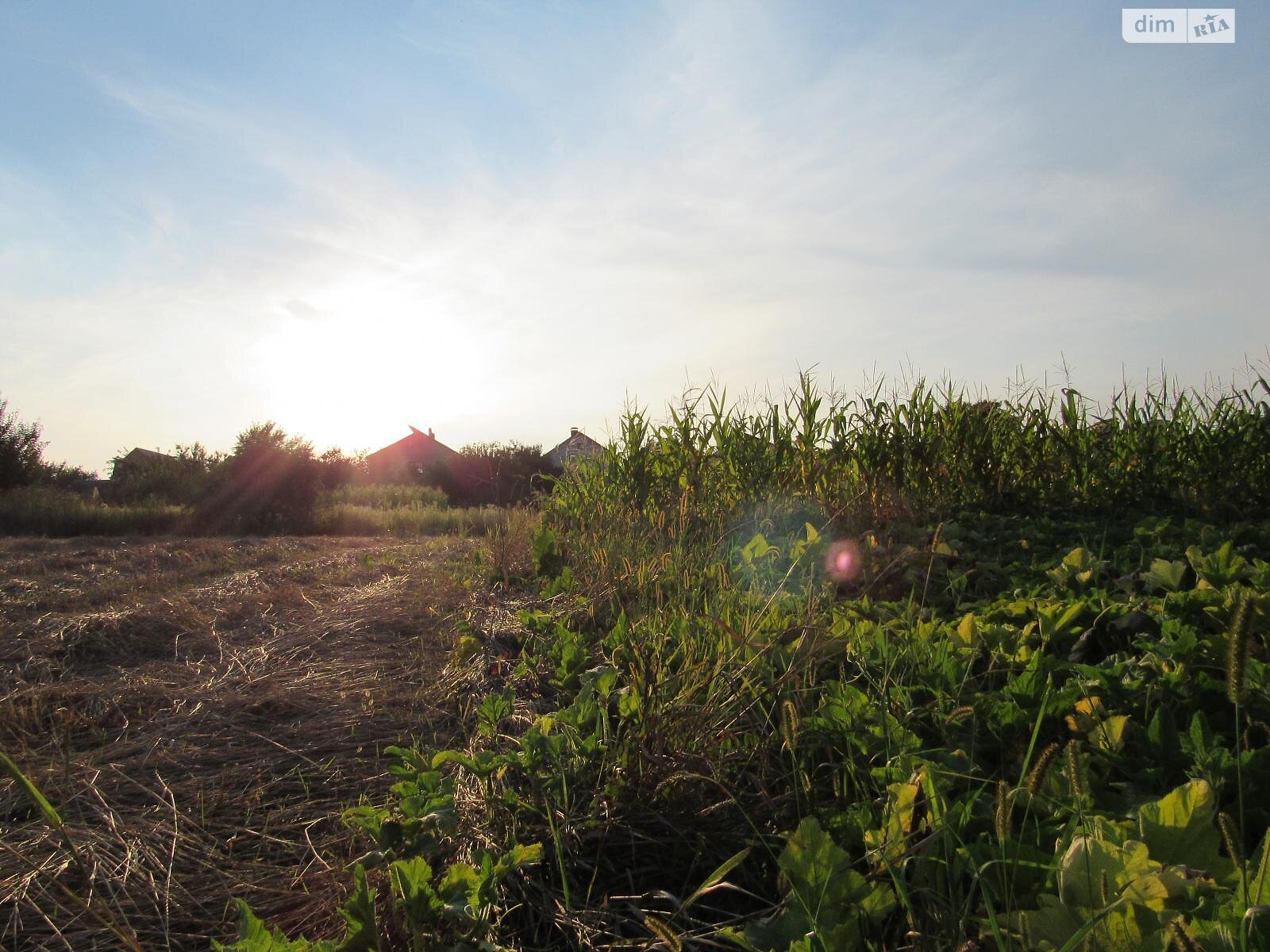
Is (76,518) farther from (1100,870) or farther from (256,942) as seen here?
(1100,870)

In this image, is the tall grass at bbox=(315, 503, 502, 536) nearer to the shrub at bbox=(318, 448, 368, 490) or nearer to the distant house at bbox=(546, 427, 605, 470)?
the shrub at bbox=(318, 448, 368, 490)

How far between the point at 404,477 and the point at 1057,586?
92.7 ft

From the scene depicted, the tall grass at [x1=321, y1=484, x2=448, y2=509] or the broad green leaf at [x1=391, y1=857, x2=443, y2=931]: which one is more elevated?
the tall grass at [x1=321, y1=484, x2=448, y2=509]

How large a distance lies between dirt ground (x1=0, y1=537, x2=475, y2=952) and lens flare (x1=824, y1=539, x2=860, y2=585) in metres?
1.56

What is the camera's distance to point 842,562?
307 centimetres

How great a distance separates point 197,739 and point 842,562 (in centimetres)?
236

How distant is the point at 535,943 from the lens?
119 centimetres

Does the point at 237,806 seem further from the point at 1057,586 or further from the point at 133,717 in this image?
the point at 1057,586

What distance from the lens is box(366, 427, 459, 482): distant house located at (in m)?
30.7

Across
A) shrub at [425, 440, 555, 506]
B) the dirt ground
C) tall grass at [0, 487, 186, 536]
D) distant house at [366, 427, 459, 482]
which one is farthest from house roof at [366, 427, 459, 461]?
the dirt ground

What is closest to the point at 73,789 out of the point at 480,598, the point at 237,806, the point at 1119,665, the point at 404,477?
the point at 237,806

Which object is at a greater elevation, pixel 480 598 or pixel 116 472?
pixel 116 472

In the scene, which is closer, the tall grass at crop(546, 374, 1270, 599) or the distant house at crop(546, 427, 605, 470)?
the tall grass at crop(546, 374, 1270, 599)

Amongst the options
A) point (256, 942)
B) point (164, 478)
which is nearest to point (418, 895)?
point (256, 942)
